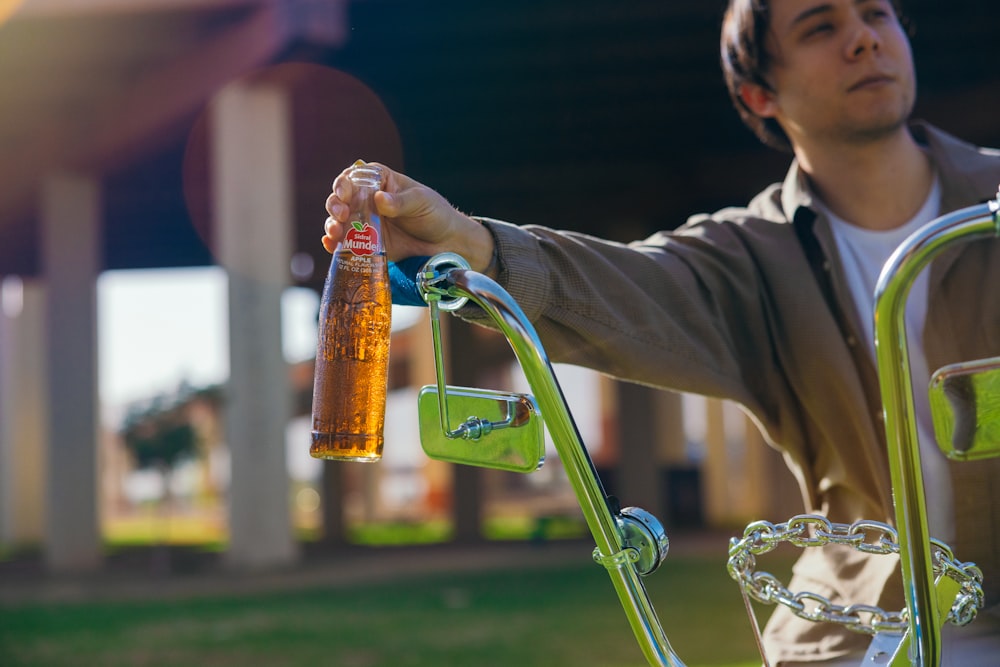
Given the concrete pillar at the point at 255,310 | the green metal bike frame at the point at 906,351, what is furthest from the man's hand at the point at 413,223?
the concrete pillar at the point at 255,310

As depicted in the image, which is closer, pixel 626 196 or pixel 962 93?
pixel 962 93

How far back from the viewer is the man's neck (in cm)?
205

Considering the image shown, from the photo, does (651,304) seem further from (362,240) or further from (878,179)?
(362,240)

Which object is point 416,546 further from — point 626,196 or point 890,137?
point 890,137

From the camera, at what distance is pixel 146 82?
1325cm

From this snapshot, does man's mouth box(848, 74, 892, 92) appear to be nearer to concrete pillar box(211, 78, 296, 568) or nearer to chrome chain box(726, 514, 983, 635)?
chrome chain box(726, 514, 983, 635)

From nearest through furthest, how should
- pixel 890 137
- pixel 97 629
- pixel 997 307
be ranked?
pixel 997 307 < pixel 890 137 < pixel 97 629

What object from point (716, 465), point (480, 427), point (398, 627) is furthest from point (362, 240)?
point (716, 465)

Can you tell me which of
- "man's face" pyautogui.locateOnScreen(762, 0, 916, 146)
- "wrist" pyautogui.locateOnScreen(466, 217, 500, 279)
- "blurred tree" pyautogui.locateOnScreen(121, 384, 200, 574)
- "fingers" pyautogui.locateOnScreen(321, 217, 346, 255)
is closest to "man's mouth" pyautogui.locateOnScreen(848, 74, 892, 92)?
"man's face" pyautogui.locateOnScreen(762, 0, 916, 146)

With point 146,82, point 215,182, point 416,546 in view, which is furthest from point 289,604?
point 416,546

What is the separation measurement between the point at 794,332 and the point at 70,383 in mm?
14449

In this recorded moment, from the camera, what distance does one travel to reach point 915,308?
2004mm

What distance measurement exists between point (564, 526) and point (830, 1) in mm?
19483

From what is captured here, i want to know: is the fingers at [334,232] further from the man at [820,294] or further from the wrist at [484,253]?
the man at [820,294]
